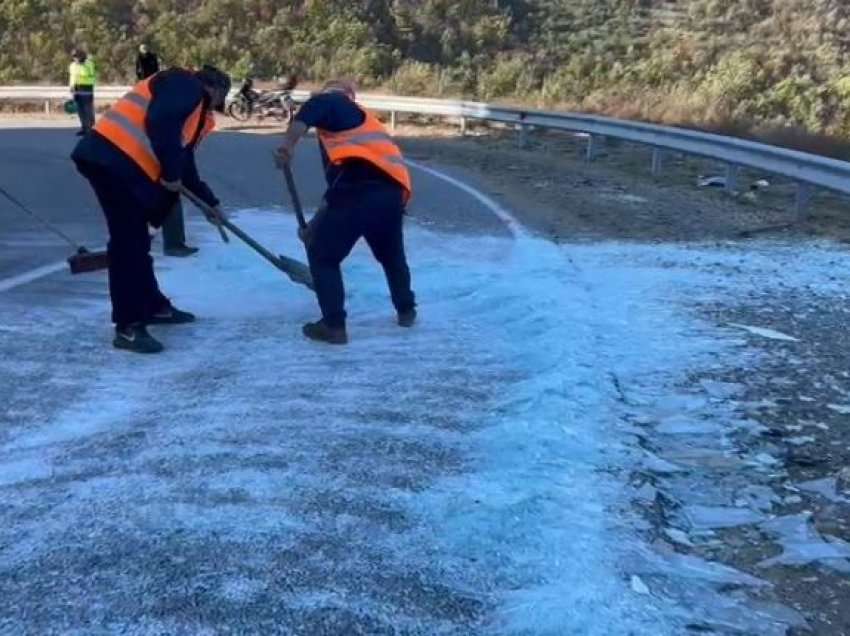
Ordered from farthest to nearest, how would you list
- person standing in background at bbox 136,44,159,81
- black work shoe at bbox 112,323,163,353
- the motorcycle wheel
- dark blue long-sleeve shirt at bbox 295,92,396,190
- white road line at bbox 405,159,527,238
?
the motorcycle wheel < person standing in background at bbox 136,44,159,81 < white road line at bbox 405,159,527,238 < dark blue long-sleeve shirt at bbox 295,92,396,190 < black work shoe at bbox 112,323,163,353

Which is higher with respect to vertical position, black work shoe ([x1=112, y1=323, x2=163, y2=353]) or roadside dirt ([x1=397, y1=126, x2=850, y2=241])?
black work shoe ([x1=112, y1=323, x2=163, y2=353])

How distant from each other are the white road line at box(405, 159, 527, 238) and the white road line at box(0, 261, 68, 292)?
389 cm

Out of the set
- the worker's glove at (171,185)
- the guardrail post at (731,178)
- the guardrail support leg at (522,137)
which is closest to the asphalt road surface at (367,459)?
the worker's glove at (171,185)

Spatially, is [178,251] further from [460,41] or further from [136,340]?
[460,41]

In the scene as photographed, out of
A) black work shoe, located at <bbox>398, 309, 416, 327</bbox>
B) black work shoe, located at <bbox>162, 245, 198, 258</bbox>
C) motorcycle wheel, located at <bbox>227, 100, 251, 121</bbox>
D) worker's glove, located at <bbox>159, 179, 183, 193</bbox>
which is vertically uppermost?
worker's glove, located at <bbox>159, 179, 183, 193</bbox>

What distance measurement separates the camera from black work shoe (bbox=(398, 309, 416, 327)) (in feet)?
22.8

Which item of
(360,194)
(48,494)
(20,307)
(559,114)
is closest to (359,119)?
(360,194)

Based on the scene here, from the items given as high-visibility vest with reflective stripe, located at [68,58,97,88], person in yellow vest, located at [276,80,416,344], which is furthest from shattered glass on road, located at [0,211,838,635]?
high-visibility vest with reflective stripe, located at [68,58,97,88]

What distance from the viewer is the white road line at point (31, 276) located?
7707 mm

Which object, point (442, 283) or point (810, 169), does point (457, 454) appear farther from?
point (810, 169)

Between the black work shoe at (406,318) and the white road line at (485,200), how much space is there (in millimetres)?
3506

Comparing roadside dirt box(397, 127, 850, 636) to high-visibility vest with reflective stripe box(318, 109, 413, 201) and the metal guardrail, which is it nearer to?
the metal guardrail

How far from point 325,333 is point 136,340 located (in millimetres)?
1009

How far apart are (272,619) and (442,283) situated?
5002 mm
